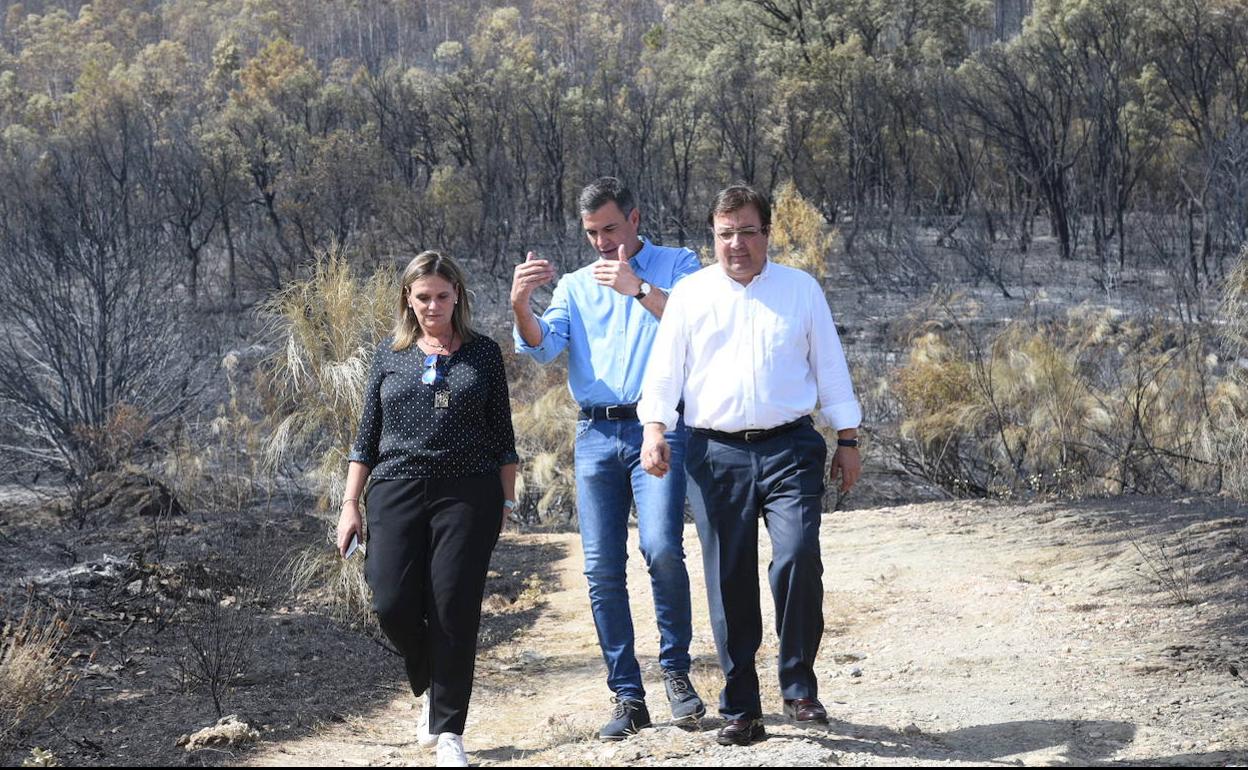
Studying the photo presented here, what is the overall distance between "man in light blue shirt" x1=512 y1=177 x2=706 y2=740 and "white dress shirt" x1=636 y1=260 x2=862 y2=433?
280 millimetres

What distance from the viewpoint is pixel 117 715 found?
6.35 m

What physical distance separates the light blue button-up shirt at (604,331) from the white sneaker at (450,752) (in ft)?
4.06

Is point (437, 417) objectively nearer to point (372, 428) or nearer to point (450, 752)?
point (372, 428)

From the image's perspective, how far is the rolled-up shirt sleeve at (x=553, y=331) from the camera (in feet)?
17.4

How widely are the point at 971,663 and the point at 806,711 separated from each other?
6.49 feet

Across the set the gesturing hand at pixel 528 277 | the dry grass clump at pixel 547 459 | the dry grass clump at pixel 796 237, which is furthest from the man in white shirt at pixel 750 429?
the dry grass clump at pixel 796 237

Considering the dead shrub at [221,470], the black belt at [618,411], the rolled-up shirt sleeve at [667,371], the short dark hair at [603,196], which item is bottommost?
the dead shrub at [221,470]

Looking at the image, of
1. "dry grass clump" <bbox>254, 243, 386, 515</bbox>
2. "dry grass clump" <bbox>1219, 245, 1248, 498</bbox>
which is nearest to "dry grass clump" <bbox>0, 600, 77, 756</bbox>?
"dry grass clump" <bbox>254, 243, 386, 515</bbox>

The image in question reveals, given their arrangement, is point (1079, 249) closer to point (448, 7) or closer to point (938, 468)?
point (938, 468)

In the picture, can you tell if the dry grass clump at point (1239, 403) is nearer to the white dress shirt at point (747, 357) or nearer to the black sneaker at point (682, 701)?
the white dress shirt at point (747, 357)

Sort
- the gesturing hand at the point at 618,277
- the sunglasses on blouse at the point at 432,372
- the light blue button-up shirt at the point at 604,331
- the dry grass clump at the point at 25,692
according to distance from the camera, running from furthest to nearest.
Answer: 1. the dry grass clump at the point at 25,692
2. the light blue button-up shirt at the point at 604,331
3. the gesturing hand at the point at 618,277
4. the sunglasses on blouse at the point at 432,372

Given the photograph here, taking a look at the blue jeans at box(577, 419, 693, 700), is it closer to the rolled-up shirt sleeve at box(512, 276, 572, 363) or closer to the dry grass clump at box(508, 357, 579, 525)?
the rolled-up shirt sleeve at box(512, 276, 572, 363)

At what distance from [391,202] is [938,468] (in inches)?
1148

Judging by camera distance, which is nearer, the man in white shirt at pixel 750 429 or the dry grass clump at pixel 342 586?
the man in white shirt at pixel 750 429
